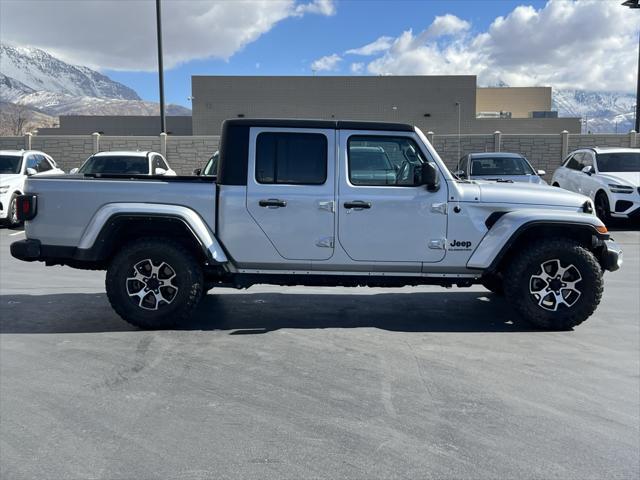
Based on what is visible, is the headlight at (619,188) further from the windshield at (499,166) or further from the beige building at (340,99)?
the beige building at (340,99)

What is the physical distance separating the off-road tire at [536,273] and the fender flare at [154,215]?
2.89 metres

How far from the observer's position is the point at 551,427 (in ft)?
13.3

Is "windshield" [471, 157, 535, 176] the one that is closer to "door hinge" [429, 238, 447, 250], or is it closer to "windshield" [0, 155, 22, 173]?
"door hinge" [429, 238, 447, 250]

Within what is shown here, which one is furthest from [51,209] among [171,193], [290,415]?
[290,415]

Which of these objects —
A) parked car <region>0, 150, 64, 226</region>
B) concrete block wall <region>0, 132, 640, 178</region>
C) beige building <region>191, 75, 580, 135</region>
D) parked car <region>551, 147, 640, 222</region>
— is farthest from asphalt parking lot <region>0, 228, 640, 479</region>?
beige building <region>191, 75, 580, 135</region>

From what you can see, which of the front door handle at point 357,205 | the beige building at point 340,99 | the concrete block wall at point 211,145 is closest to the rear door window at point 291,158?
the front door handle at point 357,205

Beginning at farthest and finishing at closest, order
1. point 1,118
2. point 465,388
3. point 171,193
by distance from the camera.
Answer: point 1,118 < point 171,193 < point 465,388

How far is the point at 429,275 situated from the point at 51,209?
373 cm

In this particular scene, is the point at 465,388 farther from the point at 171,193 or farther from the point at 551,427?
the point at 171,193

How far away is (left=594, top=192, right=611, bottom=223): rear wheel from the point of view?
14117mm

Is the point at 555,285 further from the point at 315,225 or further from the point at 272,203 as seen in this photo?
the point at 272,203

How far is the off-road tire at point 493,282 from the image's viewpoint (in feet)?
22.1

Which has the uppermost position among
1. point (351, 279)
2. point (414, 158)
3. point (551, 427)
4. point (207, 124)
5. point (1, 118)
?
point (1, 118)

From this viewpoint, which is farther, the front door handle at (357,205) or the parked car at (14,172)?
the parked car at (14,172)
